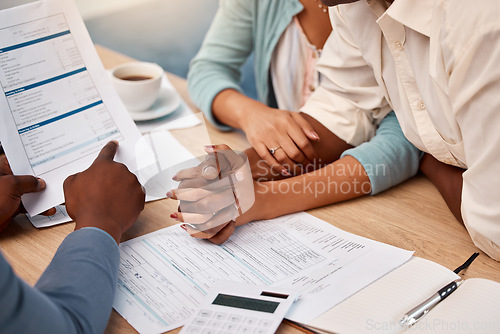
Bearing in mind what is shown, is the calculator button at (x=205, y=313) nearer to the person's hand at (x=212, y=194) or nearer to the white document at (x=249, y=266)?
the white document at (x=249, y=266)

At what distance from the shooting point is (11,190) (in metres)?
0.78

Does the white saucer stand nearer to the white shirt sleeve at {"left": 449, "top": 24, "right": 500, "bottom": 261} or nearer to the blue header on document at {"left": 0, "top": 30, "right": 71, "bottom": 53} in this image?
the blue header on document at {"left": 0, "top": 30, "right": 71, "bottom": 53}

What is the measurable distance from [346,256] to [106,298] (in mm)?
343

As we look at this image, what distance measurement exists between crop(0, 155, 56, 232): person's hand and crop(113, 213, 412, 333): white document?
0.18m

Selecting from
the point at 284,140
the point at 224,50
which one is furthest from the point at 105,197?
the point at 224,50

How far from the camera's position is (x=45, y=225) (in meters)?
0.81

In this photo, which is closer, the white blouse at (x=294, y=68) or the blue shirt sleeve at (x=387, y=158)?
the blue shirt sleeve at (x=387, y=158)

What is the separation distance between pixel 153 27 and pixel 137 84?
6.29 ft

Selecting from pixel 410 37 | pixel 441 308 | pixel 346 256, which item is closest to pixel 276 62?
pixel 410 37

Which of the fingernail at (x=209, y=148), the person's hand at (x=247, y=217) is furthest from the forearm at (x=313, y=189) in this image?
the fingernail at (x=209, y=148)

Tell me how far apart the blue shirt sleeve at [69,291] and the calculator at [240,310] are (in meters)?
0.11

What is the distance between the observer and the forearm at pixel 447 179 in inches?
33.0

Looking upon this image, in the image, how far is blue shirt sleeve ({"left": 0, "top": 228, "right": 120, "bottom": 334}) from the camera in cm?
47

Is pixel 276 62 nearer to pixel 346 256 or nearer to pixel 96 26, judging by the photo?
pixel 346 256
